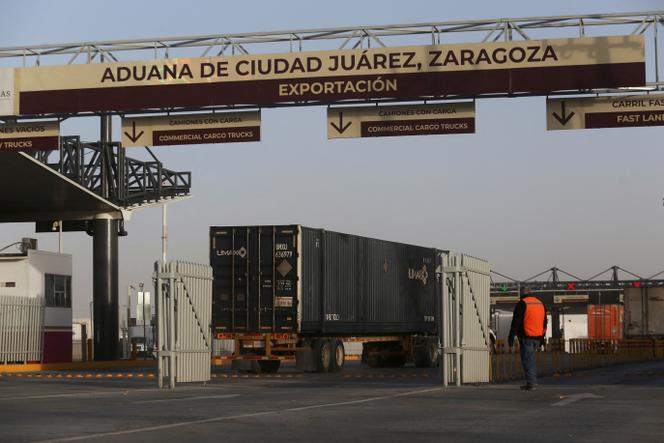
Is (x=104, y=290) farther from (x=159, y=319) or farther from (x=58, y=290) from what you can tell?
(x=159, y=319)

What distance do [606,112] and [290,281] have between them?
31.1ft

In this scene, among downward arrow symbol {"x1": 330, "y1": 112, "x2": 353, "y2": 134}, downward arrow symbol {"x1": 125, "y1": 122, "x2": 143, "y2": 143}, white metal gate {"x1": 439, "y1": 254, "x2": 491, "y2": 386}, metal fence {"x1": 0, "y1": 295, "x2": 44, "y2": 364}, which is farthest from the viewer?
metal fence {"x1": 0, "y1": 295, "x2": 44, "y2": 364}

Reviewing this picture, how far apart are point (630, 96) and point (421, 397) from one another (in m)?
13.0

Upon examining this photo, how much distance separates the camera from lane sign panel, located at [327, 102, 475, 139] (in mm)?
27906

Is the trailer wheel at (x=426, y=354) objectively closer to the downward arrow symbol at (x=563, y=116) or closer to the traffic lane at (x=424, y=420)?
the downward arrow symbol at (x=563, y=116)

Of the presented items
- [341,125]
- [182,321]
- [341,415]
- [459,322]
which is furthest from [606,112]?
[341,415]

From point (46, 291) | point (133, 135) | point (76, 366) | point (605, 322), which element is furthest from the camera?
point (605, 322)

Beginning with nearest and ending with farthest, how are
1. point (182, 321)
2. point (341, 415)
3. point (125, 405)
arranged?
point (341, 415), point (125, 405), point (182, 321)

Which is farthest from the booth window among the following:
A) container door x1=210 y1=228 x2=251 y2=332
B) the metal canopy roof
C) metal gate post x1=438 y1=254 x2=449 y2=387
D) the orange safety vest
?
the orange safety vest

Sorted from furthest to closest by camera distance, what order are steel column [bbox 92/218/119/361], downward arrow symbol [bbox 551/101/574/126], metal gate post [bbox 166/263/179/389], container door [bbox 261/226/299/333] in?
steel column [bbox 92/218/119/361] → container door [bbox 261/226/299/333] → downward arrow symbol [bbox 551/101/574/126] → metal gate post [bbox 166/263/179/389]

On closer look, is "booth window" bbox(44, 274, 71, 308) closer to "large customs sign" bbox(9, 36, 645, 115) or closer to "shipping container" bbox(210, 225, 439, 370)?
"shipping container" bbox(210, 225, 439, 370)

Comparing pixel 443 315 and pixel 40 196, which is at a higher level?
pixel 40 196

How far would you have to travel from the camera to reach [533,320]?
63.3ft

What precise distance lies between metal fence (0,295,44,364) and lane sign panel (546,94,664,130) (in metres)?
19.6
